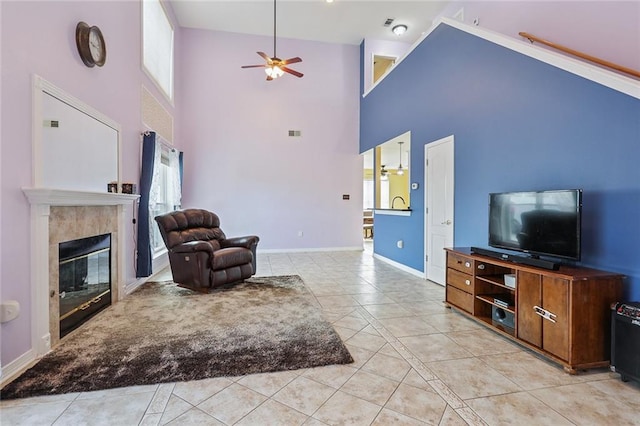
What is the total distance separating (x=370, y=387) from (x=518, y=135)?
267cm

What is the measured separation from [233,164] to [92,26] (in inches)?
159

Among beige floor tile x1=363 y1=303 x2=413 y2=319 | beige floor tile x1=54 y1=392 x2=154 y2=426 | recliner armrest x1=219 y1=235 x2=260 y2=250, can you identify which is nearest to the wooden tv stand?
beige floor tile x1=363 y1=303 x2=413 y2=319

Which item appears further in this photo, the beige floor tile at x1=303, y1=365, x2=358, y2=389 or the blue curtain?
the blue curtain

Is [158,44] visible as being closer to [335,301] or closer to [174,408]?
[335,301]

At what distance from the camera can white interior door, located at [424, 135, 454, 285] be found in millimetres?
4023

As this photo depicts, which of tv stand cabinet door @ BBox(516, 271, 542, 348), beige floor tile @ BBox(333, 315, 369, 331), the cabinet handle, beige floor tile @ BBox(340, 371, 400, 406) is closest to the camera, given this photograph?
beige floor tile @ BBox(340, 371, 400, 406)

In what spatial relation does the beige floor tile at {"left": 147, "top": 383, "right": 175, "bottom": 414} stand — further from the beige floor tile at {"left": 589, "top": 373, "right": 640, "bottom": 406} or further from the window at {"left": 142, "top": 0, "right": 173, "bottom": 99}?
the window at {"left": 142, "top": 0, "right": 173, "bottom": 99}

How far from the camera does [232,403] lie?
169 centimetres

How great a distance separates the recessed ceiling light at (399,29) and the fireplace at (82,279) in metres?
6.65

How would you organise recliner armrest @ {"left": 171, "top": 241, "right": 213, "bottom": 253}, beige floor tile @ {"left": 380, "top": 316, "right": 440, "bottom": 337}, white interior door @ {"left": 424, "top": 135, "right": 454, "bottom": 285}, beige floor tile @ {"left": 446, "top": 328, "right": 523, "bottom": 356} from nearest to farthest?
beige floor tile @ {"left": 446, "top": 328, "right": 523, "bottom": 356} < beige floor tile @ {"left": 380, "top": 316, "right": 440, "bottom": 337} < recliner armrest @ {"left": 171, "top": 241, "right": 213, "bottom": 253} < white interior door @ {"left": 424, "top": 135, "right": 454, "bottom": 285}

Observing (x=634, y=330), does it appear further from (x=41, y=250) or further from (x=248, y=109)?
(x=248, y=109)

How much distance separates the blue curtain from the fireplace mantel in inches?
32.9

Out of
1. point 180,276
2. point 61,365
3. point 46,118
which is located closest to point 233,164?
point 180,276

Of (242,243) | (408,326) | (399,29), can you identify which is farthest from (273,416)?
(399,29)
